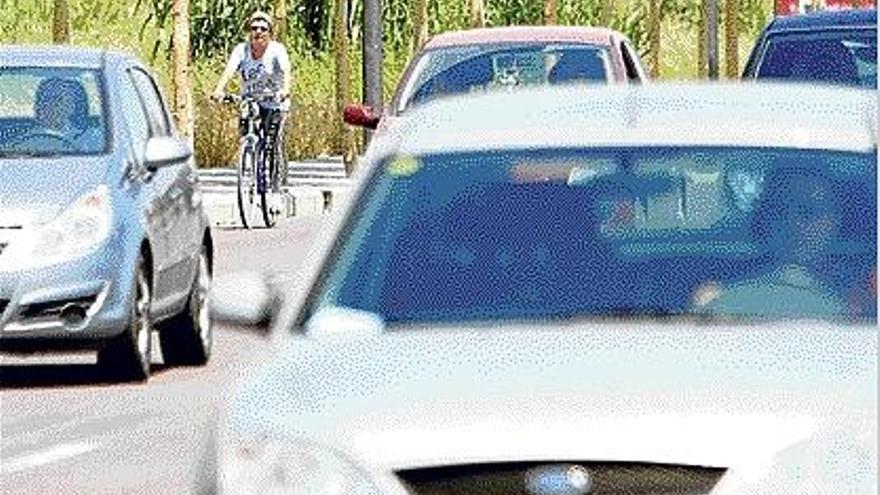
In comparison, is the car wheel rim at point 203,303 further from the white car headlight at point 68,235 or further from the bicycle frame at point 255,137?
the bicycle frame at point 255,137

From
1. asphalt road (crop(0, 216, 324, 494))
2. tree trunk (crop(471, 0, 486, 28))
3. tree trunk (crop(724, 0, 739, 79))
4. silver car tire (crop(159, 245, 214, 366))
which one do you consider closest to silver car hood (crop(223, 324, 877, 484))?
asphalt road (crop(0, 216, 324, 494))

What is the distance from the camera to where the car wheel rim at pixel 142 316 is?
15953 millimetres

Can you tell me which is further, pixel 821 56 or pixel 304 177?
pixel 304 177

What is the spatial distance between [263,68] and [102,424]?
15.8 meters

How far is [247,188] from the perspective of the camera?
30.0 meters

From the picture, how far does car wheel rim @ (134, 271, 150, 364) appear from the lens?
16.0 m

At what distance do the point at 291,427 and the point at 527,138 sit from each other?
5.46ft

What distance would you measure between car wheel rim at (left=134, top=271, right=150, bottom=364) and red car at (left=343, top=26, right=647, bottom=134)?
715 cm

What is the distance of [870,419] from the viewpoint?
6469 mm

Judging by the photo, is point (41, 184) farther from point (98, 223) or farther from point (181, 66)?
point (181, 66)

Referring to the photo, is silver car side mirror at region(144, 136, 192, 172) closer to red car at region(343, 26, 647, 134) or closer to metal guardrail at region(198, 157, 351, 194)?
red car at region(343, 26, 647, 134)

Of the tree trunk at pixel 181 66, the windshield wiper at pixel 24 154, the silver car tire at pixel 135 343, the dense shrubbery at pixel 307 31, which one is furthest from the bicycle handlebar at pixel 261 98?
the dense shrubbery at pixel 307 31

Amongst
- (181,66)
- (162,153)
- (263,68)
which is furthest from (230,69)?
(162,153)

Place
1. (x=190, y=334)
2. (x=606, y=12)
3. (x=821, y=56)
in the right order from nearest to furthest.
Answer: (x=190, y=334) < (x=821, y=56) < (x=606, y=12)
